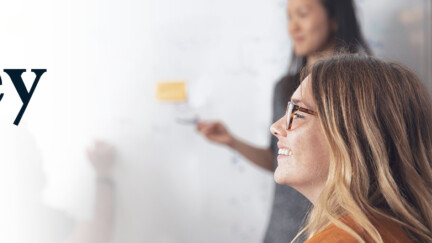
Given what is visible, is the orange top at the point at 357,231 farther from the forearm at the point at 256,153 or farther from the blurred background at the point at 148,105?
the forearm at the point at 256,153

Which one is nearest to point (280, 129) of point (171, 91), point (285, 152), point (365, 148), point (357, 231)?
point (285, 152)

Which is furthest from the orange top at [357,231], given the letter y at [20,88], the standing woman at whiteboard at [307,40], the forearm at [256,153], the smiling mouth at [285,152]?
the forearm at [256,153]

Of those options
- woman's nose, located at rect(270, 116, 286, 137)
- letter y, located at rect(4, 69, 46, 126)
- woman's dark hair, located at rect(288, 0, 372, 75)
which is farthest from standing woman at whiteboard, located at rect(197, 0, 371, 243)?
letter y, located at rect(4, 69, 46, 126)

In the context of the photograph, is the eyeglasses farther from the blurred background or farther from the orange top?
the blurred background

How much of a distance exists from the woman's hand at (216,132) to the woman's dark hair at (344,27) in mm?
302

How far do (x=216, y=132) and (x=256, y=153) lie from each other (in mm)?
151

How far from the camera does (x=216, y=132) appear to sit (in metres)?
1.87

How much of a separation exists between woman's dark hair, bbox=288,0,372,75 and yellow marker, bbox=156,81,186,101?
38cm

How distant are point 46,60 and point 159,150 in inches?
21.0

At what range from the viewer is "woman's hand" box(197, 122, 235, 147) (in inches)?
72.6

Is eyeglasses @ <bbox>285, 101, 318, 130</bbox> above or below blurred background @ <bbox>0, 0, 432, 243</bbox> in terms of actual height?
above

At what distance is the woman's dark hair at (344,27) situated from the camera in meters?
1.86

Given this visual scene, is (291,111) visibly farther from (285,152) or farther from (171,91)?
(171,91)

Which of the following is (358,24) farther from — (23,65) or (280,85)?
(23,65)
